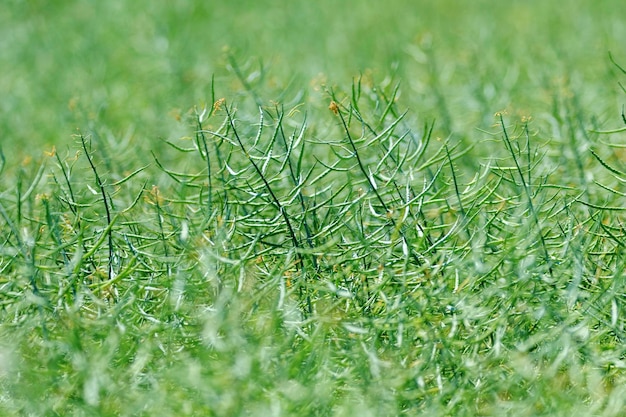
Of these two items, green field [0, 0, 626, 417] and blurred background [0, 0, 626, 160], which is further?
blurred background [0, 0, 626, 160]

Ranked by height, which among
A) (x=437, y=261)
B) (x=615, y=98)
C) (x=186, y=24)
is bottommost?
(x=437, y=261)

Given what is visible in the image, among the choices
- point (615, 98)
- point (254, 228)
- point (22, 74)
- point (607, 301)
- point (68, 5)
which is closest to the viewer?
point (607, 301)

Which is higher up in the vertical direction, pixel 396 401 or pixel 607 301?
pixel 607 301

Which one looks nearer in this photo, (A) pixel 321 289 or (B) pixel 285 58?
(A) pixel 321 289

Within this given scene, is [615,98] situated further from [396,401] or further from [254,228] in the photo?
[396,401]

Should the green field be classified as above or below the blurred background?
below

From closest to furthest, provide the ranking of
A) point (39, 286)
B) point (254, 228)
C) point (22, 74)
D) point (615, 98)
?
point (39, 286), point (254, 228), point (615, 98), point (22, 74)

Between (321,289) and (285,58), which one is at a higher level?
(285,58)

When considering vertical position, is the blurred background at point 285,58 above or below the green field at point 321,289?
above

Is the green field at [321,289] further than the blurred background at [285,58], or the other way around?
the blurred background at [285,58]

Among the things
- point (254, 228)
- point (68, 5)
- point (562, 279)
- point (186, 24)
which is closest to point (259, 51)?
point (186, 24)

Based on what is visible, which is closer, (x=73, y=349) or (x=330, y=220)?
(x=73, y=349)
